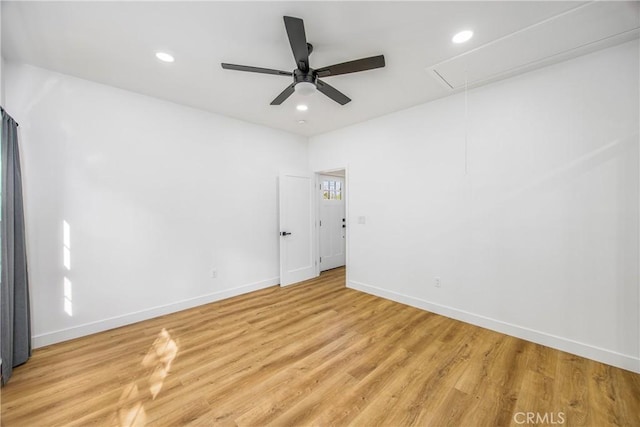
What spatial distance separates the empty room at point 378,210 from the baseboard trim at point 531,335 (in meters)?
0.02

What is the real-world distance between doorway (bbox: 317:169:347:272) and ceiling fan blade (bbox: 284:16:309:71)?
3174mm

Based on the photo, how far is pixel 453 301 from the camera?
10.4ft

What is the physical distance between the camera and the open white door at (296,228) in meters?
4.46

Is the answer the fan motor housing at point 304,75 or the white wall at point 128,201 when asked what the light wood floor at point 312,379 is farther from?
the fan motor housing at point 304,75

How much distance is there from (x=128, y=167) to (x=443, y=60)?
12.4ft

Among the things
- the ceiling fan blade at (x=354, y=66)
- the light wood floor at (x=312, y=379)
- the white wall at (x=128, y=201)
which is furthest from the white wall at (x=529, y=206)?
the white wall at (x=128, y=201)

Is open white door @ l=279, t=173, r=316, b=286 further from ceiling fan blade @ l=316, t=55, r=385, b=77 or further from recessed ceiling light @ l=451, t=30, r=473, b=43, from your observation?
recessed ceiling light @ l=451, t=30, r=473, b=43

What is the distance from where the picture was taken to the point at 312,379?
2051 mm

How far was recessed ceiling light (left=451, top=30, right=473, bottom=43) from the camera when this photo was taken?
207 centimetres

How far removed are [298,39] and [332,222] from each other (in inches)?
169

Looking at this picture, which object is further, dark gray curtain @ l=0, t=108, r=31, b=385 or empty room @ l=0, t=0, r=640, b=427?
dark gray curtain @ l=0, t=108, r=31, b=385

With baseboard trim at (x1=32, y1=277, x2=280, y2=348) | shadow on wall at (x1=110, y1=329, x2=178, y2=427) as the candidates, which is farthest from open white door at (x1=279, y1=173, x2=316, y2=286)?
shadow on wall at (x1=110, y1=329, x2=178, y2=427)

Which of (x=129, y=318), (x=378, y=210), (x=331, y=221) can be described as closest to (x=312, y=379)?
(x=129, y=318)

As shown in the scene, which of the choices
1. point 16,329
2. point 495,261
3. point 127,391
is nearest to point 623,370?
point 495,261
